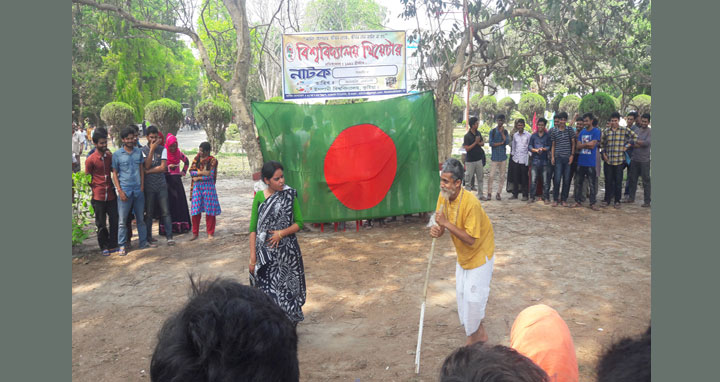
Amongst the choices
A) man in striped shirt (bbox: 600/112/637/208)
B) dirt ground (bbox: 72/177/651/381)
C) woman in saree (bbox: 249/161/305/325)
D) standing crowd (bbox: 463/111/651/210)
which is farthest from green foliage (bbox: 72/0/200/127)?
woman in saree (bbox: 249/161/305/325)

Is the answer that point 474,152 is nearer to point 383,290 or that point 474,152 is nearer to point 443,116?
point 443,116

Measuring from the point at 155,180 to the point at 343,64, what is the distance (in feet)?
11.3

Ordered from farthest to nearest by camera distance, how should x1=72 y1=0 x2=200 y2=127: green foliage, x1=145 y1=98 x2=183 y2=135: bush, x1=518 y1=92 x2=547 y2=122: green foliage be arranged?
x1=518 y1=92 x2=547 y2=122: green foliage < x1=72 y1=0 x2=200 y2=127: green foliage < x1=145 y1=98 x2=183 y2=135: bush

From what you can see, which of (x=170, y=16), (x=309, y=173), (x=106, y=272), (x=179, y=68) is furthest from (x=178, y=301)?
(x=179, y=68)

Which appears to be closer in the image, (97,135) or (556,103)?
(97,135)

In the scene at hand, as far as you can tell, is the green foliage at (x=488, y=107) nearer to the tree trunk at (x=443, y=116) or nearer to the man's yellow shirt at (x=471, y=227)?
the tree trunk at (x=443, y=116)

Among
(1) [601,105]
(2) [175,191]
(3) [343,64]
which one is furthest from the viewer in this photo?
(1) [601,105]

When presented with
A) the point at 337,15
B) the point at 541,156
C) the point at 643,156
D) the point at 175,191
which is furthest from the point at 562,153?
the point at 337,15

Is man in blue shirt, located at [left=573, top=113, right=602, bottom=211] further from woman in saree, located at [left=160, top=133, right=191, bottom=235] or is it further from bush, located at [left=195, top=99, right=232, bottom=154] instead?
bush, located at [left=195, top=99, right=232, bottom=154]

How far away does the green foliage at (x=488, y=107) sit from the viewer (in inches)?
1280

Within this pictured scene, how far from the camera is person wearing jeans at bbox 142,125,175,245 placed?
7.39 m

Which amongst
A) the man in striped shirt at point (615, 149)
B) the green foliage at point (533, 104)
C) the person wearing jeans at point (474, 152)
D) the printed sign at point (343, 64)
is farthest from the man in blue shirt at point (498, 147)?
the green foliage at point (533, 104)

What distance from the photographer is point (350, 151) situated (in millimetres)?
7832

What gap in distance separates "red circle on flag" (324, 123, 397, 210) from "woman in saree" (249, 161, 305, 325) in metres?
3.45
